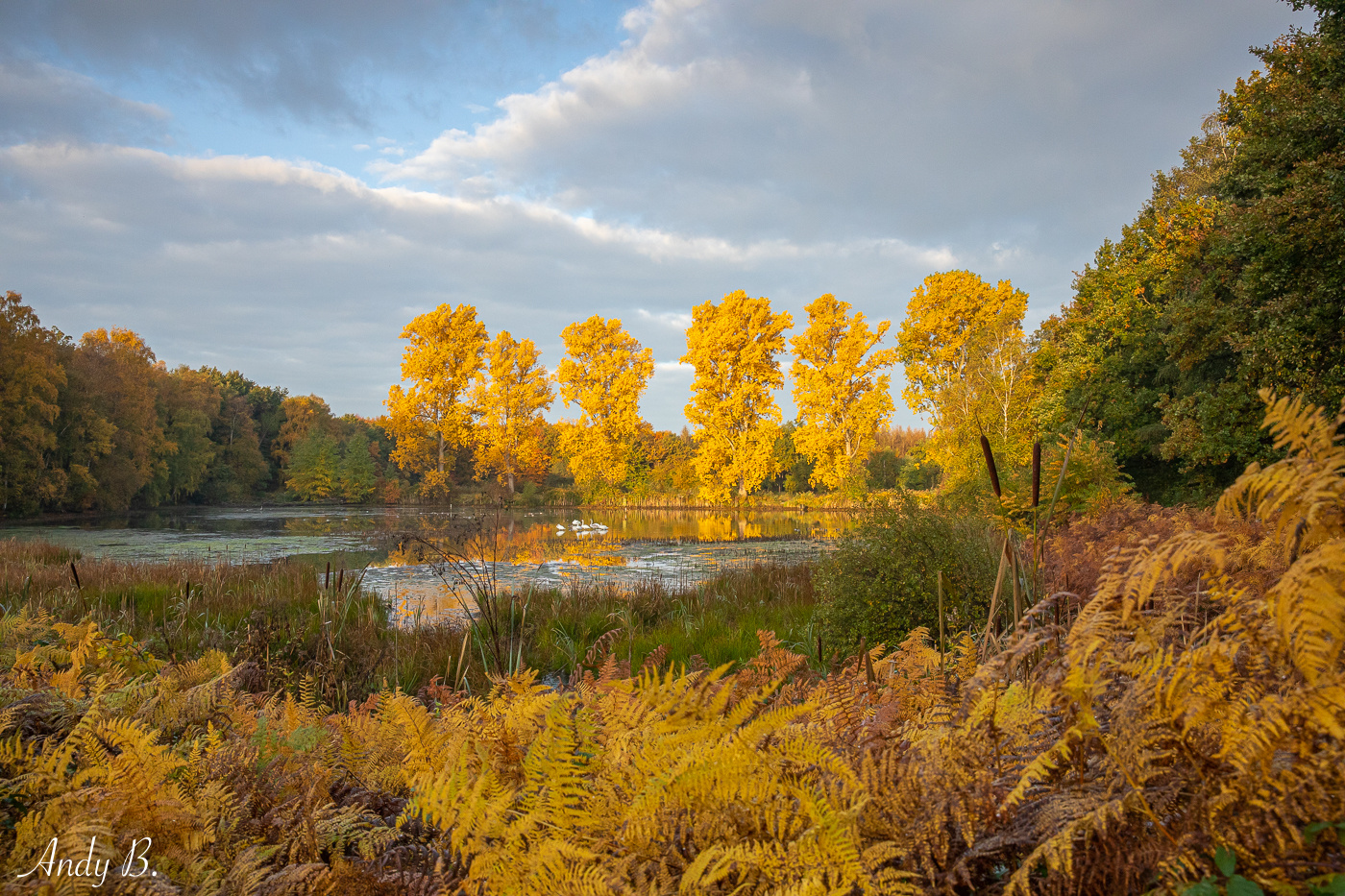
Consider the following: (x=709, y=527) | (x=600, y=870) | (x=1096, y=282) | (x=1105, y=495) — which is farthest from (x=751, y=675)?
(x=1096, y=282)

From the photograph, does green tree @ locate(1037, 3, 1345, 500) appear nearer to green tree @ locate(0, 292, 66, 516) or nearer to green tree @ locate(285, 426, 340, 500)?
green tree @ locate(0, 292, 66, 516)

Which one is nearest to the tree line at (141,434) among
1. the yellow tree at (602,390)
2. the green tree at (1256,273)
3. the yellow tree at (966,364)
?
the yellow tree at (602,390)

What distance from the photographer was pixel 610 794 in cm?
82

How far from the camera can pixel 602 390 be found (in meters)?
32.6

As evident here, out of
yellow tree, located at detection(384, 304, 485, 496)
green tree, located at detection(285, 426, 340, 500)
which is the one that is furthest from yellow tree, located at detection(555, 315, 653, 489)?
green tree, located at detection(285, 426, 340, 500)

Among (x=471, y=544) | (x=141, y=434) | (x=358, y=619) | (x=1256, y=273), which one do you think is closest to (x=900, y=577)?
(x=358, y=619)

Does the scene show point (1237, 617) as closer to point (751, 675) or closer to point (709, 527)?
point (751, 675)

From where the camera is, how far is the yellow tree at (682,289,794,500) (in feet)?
95.3

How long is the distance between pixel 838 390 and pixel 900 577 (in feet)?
79.7

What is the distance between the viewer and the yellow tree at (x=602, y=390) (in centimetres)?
3231

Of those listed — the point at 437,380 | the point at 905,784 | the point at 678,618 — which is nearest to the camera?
the point at 905,784

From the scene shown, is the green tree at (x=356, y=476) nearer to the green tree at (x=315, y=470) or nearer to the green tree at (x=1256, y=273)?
the green tree at (x=315, y=470)

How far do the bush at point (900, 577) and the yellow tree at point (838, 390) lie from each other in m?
22.8

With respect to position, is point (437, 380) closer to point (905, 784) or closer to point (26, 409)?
point (26, 409)
